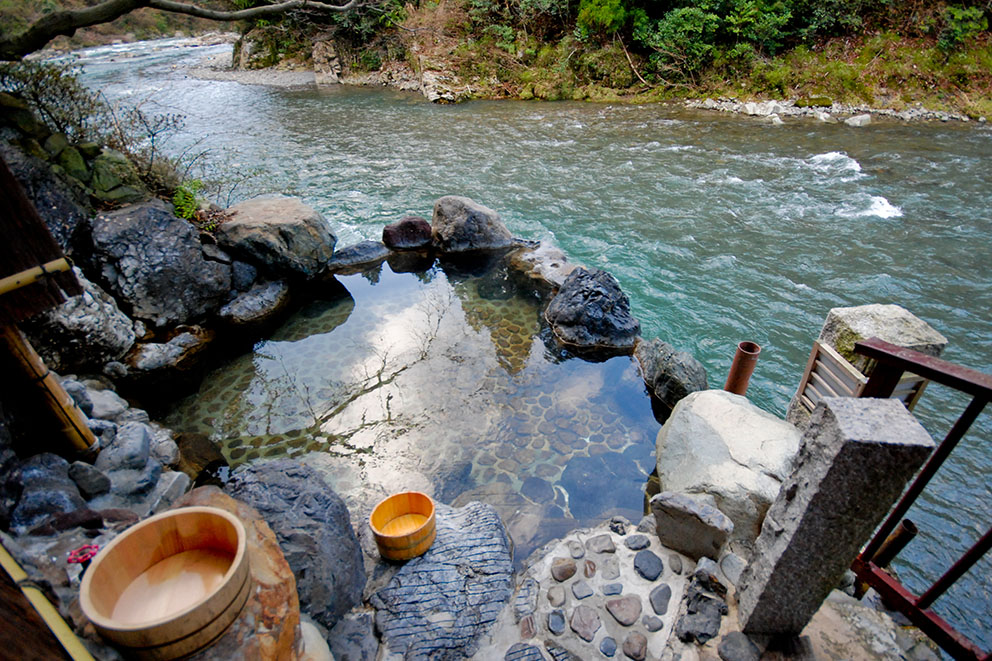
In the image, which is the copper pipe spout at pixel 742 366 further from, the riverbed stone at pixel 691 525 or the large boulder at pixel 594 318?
the riverbed stone at pixel 691 525

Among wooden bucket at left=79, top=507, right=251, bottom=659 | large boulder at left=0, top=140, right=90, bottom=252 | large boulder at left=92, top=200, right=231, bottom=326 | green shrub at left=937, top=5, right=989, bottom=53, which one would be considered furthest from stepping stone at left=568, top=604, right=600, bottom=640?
green shrub at left=937, top=5, right=989, bottom=53

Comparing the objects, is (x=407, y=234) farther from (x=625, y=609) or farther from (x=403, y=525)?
(x=625, y=609)

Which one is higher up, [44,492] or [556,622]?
[44,492]

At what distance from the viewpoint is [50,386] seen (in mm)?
3434

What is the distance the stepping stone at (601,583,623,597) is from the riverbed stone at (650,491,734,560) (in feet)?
1.53

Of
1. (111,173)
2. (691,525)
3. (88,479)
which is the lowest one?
(88,479)

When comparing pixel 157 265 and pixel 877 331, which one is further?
pixel 157 265

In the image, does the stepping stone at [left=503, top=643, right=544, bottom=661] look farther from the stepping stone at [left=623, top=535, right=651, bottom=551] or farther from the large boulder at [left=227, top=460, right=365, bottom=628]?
the large boulder at [left=227, top=460, right=365, bottom=628]

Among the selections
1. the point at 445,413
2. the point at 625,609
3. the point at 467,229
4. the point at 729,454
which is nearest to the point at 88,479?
the point at 445,413

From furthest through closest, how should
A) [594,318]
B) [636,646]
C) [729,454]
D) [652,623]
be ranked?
[594,318]
[729,454]
[652,623]
[636,646]

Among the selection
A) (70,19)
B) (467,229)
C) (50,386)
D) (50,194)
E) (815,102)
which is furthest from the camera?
(815,102)

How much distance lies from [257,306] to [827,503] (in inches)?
282

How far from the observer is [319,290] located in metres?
7.94

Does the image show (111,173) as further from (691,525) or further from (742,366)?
(742,366)
